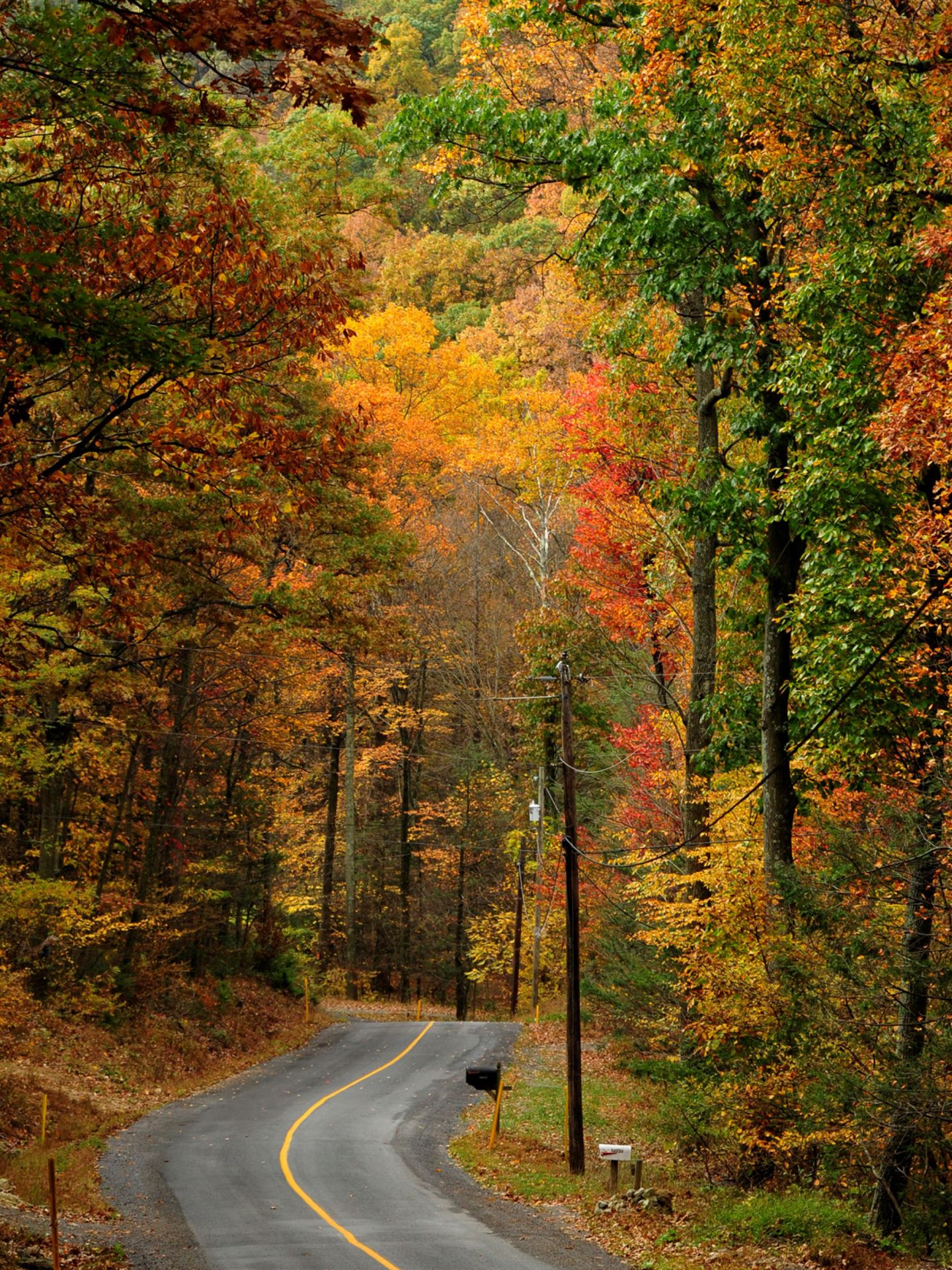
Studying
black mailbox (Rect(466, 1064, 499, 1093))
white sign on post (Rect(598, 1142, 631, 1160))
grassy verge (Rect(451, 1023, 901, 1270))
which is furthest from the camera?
black mailbox (Rect(466, 1064, 499, 1093))

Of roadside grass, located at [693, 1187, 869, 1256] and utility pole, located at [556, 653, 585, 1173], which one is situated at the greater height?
utility pole, located at [556, 653, 585, 1173]

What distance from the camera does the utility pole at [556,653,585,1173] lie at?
16.3 m

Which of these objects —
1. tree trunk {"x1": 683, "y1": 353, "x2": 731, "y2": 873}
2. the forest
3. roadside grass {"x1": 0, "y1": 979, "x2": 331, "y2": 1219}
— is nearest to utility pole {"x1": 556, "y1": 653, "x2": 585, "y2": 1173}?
the forest

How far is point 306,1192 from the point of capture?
14.8 meters

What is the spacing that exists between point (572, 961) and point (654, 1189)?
11.0ft

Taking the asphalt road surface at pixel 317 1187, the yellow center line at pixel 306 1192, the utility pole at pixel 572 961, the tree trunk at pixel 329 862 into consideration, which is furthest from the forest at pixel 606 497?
the tree trunk at pixel 329 862

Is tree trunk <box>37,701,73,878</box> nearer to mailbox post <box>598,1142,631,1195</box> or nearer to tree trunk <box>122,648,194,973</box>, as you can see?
tree trunk <box>122,648,194,973</box>

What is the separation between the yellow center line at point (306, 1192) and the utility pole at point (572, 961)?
12.8 ft

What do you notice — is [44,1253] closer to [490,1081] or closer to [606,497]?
[490,1081]

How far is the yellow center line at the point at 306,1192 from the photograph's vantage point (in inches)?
464

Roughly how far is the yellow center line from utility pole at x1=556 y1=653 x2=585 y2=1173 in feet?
12.8

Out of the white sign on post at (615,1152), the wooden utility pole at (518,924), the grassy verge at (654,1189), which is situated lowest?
the grassy verge at (654,1189)

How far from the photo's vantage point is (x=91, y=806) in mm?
24266

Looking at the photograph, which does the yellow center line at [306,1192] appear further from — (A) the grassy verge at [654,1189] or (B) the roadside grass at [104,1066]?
(A) the grassy verge at [654,1189]
